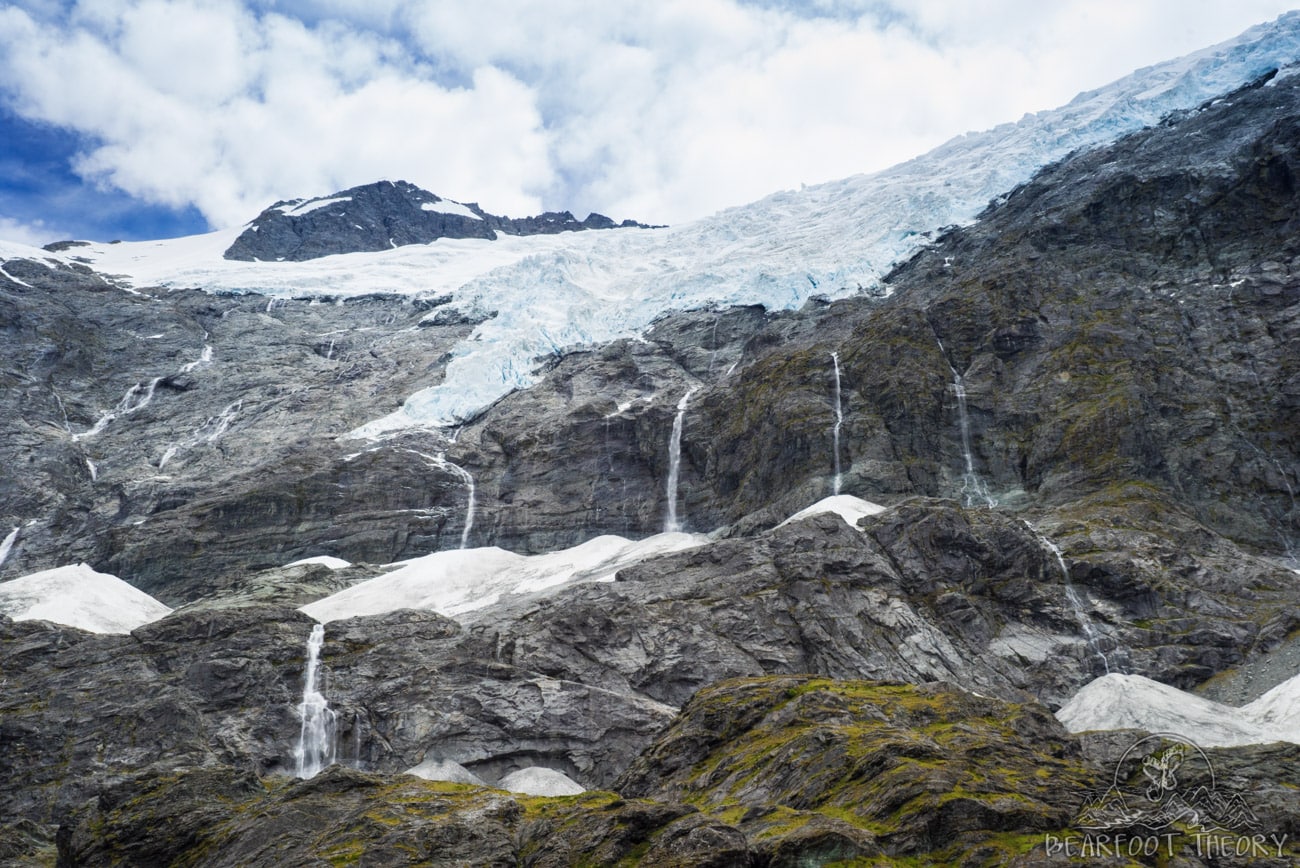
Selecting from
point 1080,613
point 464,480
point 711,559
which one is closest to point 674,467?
point 464,480

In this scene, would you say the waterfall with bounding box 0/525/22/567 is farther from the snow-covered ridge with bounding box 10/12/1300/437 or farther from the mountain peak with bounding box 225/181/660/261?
the mountain peak with bounding box 225/181/660/261

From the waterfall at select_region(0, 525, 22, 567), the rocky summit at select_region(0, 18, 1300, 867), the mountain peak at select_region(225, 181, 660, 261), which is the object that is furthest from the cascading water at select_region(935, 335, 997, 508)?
the mountain peak at select_region(225, 181, 660, 261)

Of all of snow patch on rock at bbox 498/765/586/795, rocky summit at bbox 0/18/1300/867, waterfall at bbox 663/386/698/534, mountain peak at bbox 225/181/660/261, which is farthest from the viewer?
mountain peak at bbox 225/181/660/261

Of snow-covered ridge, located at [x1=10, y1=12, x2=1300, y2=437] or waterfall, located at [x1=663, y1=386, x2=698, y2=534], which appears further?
snow-covered ridge, located at [x1=10, y1=12, x2=1300, y2=437]

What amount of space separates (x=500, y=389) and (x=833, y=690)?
2836 inches

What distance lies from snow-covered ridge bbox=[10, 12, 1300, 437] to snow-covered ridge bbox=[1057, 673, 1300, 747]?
61.3 meters

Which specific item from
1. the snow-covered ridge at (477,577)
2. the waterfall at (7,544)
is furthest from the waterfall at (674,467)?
the waterfall at (7,544)

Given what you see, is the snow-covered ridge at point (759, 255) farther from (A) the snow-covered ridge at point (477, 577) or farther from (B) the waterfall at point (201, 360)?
(A) the snow-covered ridge at point (477, 577)

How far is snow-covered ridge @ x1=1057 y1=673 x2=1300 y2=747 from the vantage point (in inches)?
1382

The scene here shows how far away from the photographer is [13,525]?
8375cm

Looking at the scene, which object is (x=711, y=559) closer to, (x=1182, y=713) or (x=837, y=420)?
(x=1182, y=713)

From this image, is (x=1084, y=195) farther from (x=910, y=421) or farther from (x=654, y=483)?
(x=654, y=483)

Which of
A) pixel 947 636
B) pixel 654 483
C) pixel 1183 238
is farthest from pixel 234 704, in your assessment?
pixel 1183 238

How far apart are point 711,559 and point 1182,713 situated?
72.5 ft
